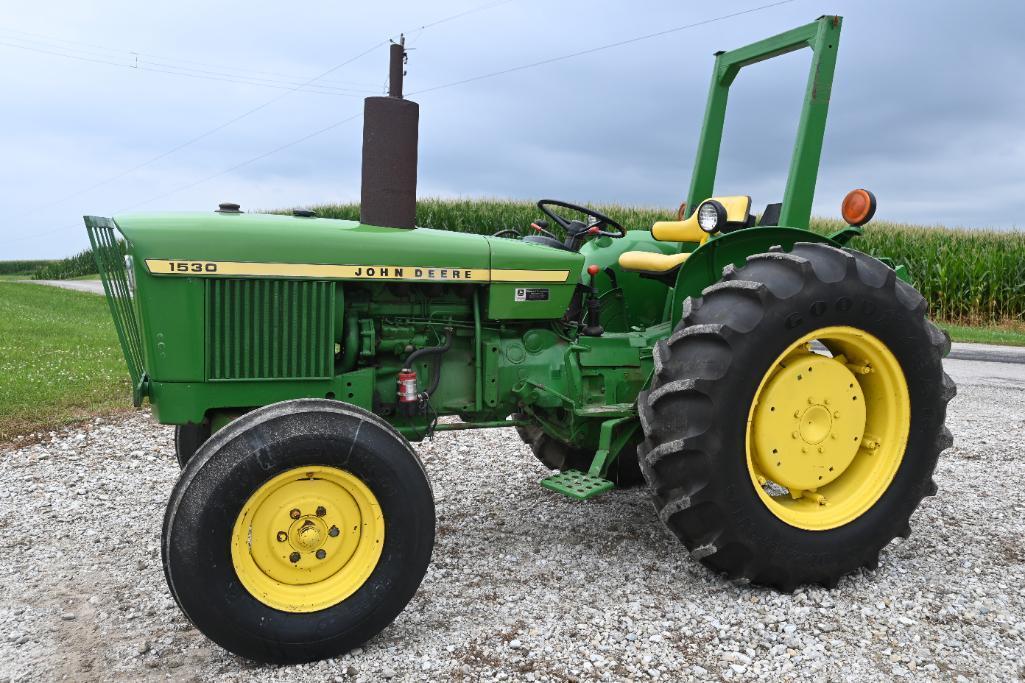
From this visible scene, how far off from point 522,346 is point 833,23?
7.53ft

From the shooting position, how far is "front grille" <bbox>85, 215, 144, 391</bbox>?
3.53 metres

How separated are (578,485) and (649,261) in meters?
1.32

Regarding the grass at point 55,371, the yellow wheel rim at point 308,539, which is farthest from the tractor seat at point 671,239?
the grass at point 55,371

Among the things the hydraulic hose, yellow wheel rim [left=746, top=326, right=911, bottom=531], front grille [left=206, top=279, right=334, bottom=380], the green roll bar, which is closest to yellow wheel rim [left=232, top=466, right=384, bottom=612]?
front grille [left=206, top=279, right=334, bottom=380]

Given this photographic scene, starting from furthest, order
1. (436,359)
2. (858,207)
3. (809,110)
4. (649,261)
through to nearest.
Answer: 1. (649,261)
2. (809,110)
3. (858,207)
4. (436,359)

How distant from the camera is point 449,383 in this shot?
3943 millimetres

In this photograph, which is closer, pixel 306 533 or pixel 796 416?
pixel 306 533

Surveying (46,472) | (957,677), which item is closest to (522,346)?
(957,677)

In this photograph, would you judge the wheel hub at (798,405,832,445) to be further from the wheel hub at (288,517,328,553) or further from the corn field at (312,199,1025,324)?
the corn field at (312,199,1025,324)

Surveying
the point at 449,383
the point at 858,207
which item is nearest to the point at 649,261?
the point at 858,207

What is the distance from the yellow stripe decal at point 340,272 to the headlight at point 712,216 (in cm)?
78

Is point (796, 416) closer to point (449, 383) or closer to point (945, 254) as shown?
point (449, 383)

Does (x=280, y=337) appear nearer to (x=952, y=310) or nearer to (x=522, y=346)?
(x=522, y=346)

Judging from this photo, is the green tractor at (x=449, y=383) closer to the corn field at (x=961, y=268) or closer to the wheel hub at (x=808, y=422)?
the wheel hub at (x=808, y=422)
